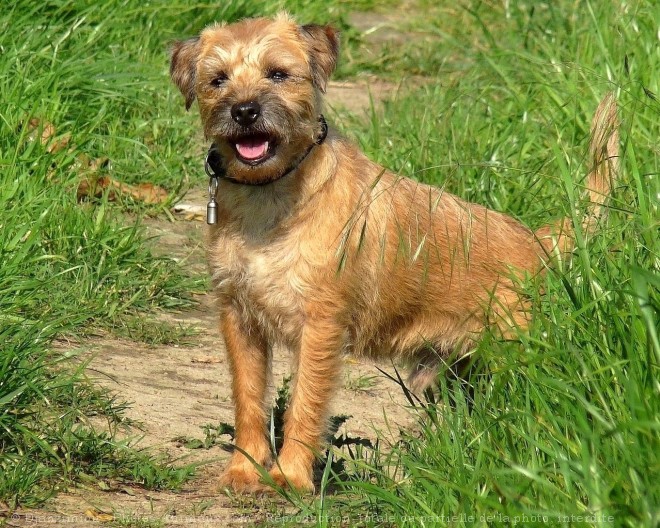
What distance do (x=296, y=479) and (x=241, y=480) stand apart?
7.7 inches

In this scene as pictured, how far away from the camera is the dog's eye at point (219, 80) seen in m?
4.59

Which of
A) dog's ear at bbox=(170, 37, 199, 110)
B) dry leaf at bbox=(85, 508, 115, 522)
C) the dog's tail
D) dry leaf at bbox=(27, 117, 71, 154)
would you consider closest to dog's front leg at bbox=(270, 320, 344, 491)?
dry leaf at bbox=(85, 508, 115, 522)

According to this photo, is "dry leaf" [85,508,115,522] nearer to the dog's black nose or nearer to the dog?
the dog

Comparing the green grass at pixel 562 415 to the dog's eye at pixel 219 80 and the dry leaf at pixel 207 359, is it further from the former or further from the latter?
the dry leaf at pixel 207 359

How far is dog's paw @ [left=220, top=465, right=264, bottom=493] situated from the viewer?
411 centimetres

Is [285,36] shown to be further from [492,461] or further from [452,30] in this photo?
[452,30]

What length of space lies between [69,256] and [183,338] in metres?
0.68

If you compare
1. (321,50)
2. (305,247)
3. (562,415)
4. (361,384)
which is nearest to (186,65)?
(321,50)

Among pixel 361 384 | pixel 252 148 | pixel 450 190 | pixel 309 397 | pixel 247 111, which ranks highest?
pixel 247 111

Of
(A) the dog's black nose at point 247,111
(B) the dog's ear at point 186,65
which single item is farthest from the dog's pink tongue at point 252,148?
(B) the dog's ear at point 186,65

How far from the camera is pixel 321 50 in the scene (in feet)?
15.4

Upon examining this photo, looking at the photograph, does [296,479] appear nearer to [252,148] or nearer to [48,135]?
[252,148]

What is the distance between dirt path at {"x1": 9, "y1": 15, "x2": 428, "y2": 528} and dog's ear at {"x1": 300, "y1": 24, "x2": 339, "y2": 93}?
1330 mm

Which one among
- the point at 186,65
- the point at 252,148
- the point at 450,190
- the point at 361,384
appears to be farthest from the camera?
the point at 450,190
